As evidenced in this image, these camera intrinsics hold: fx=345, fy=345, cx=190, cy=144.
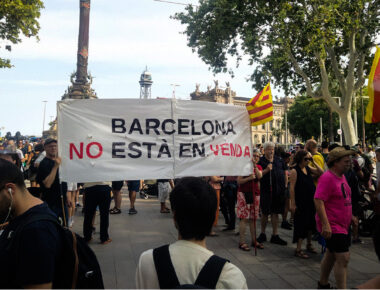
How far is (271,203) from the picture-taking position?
6.37m

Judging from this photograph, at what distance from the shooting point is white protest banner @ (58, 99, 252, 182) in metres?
4.21

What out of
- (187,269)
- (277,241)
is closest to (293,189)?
(277,241)

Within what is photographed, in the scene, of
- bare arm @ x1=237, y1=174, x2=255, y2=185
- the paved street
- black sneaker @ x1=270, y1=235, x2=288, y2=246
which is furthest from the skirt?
black sneaker @ x1=270, y1=235, x2=288, y2=246

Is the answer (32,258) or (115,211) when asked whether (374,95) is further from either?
(115,211)

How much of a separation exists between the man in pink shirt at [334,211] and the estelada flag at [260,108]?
1403 millimetres

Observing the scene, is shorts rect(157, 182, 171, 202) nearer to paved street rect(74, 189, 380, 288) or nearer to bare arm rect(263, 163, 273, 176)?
paved street rect(74, 189, 380, 288)

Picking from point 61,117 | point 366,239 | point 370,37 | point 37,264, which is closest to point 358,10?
point 370,37

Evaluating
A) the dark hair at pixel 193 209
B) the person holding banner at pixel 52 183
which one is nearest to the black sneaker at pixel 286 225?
the person holding banner at pixel 52 183

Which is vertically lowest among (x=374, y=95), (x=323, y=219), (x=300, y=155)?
(x=323, y=219)

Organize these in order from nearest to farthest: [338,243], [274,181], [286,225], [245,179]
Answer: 1. [338,243]
2. [245,179]
3. [274,181]
4. [286,225]

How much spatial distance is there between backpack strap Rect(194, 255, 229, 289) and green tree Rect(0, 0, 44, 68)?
1586 centimetres

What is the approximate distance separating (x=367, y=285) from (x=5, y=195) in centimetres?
195

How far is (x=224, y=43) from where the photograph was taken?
61.0 ft

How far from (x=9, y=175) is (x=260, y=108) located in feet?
12.8
